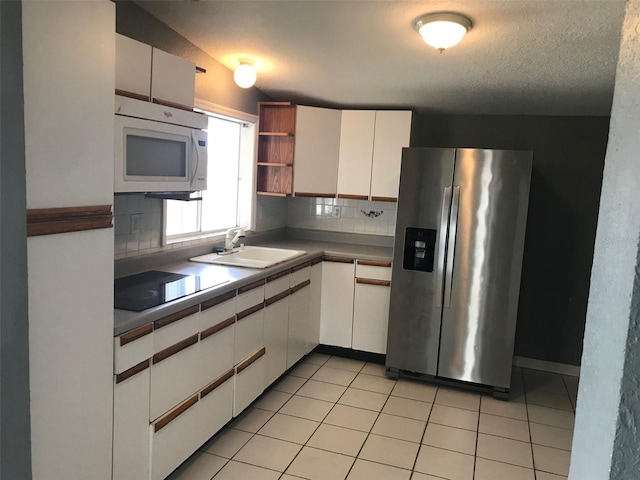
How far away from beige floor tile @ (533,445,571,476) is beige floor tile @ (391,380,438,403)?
0.78 metres

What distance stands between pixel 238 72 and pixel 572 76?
6.83 feet

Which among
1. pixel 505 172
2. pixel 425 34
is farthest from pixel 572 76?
pixel 425 34

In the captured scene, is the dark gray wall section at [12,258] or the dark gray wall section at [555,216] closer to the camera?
the dark gray wall section at [12,258]

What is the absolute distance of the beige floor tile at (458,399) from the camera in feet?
11.3

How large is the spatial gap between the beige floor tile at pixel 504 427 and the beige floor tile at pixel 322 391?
0.94 meters

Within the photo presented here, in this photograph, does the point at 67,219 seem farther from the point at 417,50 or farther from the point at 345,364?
the point at 345,364

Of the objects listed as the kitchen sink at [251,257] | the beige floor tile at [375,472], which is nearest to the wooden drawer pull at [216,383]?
the kitchen sink at [251,257]

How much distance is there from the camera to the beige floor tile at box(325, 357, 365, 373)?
4.00 meters

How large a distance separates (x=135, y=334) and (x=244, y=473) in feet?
3.28

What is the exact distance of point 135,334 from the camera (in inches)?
78.4

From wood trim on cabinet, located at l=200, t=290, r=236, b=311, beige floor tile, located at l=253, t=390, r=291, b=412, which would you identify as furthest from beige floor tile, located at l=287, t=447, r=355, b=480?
wood trim on cabinet, located at l=200, t=290, r=236, b=311

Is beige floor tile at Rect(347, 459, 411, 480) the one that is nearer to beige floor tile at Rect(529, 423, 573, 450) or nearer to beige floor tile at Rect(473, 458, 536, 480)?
beige floor tile at Rect(473, 458, 536, 480)

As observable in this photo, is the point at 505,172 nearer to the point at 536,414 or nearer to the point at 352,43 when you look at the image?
the point at 352,43

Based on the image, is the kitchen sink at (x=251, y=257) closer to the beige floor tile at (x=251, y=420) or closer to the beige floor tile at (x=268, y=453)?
the beige floor tile at (x=251, y=420)
